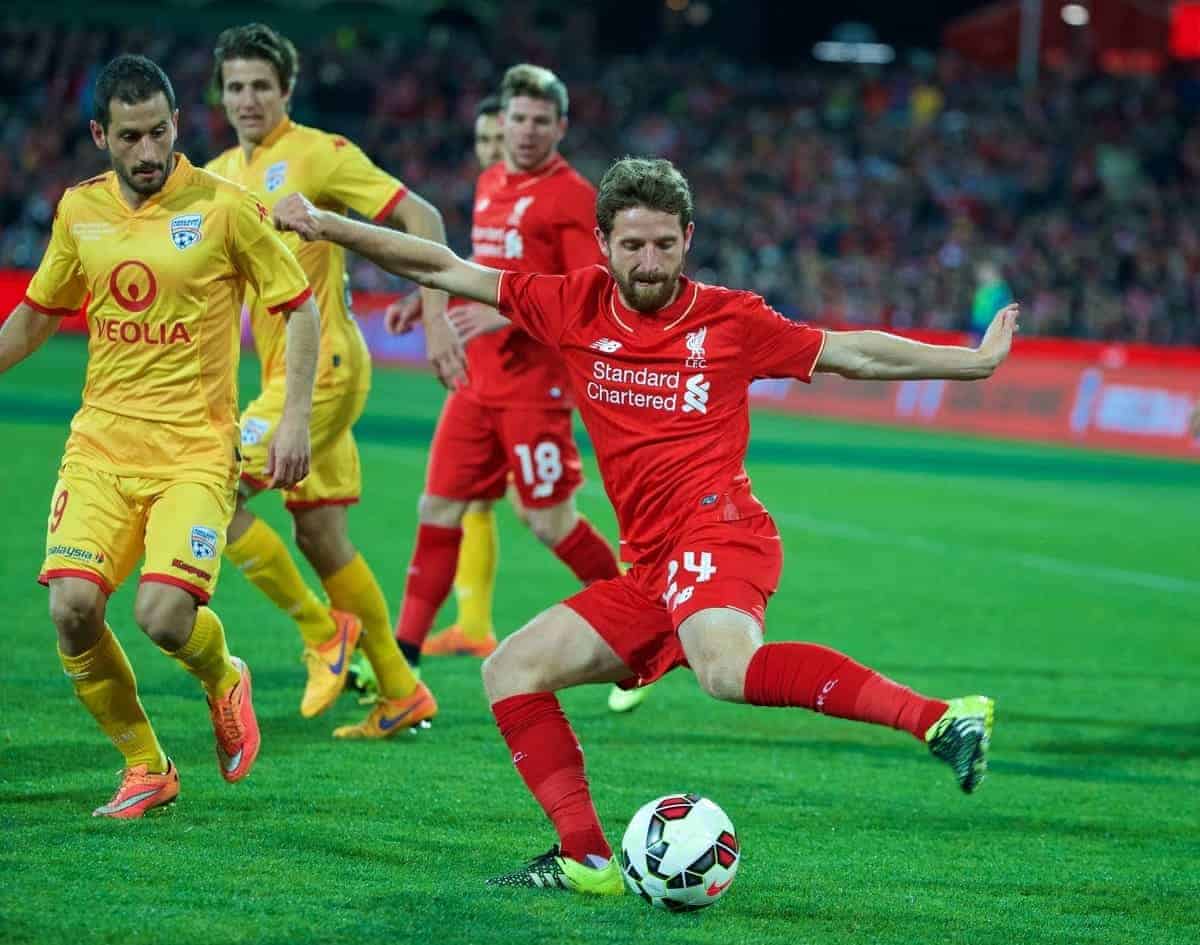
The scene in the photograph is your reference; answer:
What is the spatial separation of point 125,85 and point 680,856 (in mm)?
2713

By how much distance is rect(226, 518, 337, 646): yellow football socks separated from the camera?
7.06 meters

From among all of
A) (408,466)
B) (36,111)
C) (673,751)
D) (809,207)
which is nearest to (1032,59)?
(809,207)

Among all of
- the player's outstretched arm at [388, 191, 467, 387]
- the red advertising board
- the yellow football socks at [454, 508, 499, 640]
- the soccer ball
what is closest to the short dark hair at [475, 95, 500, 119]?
the yellow football socks at [454, 508, 499, 640]

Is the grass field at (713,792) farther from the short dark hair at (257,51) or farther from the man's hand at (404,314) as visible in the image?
the short dark hair at (257,51)

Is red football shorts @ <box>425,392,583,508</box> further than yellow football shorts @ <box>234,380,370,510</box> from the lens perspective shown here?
Yes

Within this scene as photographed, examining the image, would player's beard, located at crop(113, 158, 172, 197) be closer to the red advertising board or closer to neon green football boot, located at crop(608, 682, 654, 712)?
neon green football boot, located at crop(608, 682, 654, 712)

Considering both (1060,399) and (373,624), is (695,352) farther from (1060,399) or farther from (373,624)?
(1060,399)

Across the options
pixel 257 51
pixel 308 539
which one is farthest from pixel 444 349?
pixel 257 51

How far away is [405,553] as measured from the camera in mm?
11703

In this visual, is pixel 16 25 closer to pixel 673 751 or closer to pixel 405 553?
pixel 405 553

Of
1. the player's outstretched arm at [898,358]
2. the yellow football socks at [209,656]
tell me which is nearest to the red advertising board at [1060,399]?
the player's outstretched arm at [898,358]

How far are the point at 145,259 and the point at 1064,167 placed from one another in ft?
90.5

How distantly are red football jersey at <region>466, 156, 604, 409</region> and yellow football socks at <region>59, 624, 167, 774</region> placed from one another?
2.89 m

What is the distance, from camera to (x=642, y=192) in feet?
16.6
